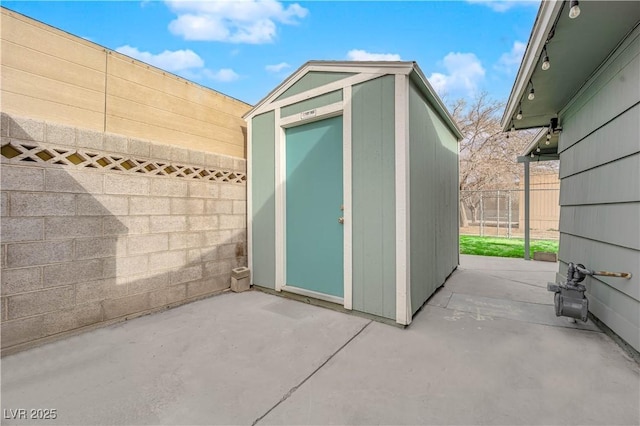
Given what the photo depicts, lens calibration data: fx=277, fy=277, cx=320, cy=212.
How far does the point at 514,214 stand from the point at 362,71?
1287 centimetres

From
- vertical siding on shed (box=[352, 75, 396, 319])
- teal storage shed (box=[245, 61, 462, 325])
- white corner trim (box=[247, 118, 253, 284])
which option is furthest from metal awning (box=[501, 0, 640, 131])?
white corner trim (box=[247, 118, 253, 284])

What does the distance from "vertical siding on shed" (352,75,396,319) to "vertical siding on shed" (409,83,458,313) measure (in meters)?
0.27

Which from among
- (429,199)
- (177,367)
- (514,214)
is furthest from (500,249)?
(177,367)

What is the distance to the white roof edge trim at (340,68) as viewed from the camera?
8.80 ft

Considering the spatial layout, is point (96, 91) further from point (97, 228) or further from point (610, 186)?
point (610, 186)

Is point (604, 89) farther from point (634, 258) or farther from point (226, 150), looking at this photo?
point (226, 150)

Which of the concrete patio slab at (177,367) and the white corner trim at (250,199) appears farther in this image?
the white corner trim at (250,199)

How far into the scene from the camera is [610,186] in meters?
2.46

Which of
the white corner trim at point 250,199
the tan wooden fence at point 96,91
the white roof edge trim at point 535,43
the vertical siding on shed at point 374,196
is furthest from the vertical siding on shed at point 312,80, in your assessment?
the white roof edge trim at point 535,43

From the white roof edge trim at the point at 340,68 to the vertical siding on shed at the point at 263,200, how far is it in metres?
0.26

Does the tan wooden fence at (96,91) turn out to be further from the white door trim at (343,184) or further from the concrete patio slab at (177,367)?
the concrete patio slab at (177,367)

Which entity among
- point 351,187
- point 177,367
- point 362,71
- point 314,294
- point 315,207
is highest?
point 362,71

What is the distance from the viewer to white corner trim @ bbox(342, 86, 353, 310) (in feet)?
9.87

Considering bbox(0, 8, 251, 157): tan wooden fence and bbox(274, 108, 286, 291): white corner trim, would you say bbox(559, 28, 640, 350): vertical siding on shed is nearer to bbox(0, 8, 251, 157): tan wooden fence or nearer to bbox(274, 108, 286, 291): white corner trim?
bbox(274, 108, 286, 291): white corner trim
